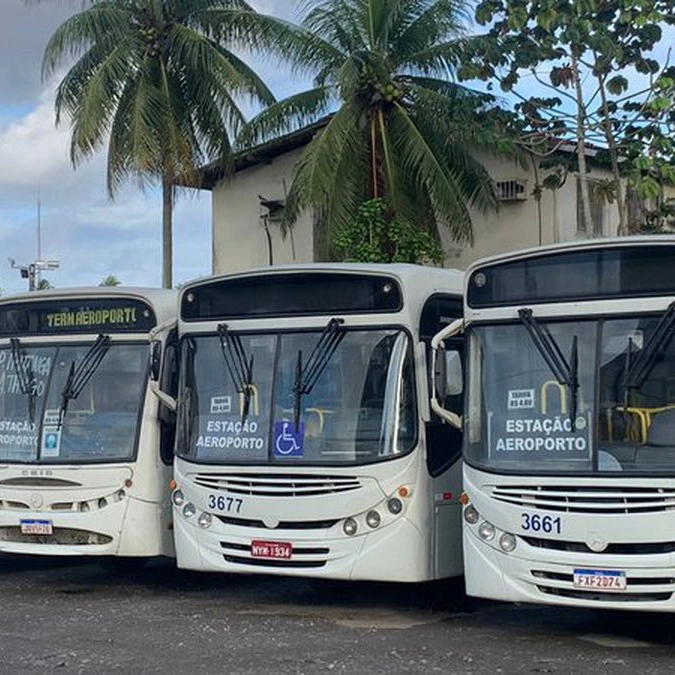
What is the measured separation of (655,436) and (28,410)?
5.84 m

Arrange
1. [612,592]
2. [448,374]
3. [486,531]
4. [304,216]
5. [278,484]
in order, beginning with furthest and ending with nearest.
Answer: [304,216]
[278,484]
[448,374]
[486,531]
[612,592]

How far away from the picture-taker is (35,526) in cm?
1160

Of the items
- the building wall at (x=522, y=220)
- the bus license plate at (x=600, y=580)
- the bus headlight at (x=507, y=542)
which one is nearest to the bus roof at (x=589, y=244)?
the bus headlight at (x=507, y=542)

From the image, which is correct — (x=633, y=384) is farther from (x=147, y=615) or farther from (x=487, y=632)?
(x=147, y=615)

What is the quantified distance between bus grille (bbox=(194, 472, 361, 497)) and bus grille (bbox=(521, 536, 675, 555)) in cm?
166

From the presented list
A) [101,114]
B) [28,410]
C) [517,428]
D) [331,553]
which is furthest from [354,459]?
[101,114]

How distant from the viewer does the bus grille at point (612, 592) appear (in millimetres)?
8414

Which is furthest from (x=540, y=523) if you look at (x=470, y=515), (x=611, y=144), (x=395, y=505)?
(x=611, y=144)

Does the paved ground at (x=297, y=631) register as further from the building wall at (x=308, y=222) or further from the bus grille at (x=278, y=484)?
the building wall at (x=308, y=222)

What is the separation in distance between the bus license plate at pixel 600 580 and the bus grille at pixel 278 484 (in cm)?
201

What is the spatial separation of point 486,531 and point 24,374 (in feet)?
16.0

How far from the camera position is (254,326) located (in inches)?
426

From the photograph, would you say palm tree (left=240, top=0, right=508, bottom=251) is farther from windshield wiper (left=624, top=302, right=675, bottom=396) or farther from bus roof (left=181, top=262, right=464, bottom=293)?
windshield wiper (left=624, top=302, right=675, bottom=396)

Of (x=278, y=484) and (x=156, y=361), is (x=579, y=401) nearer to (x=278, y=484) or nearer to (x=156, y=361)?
(x=278, y=484)
